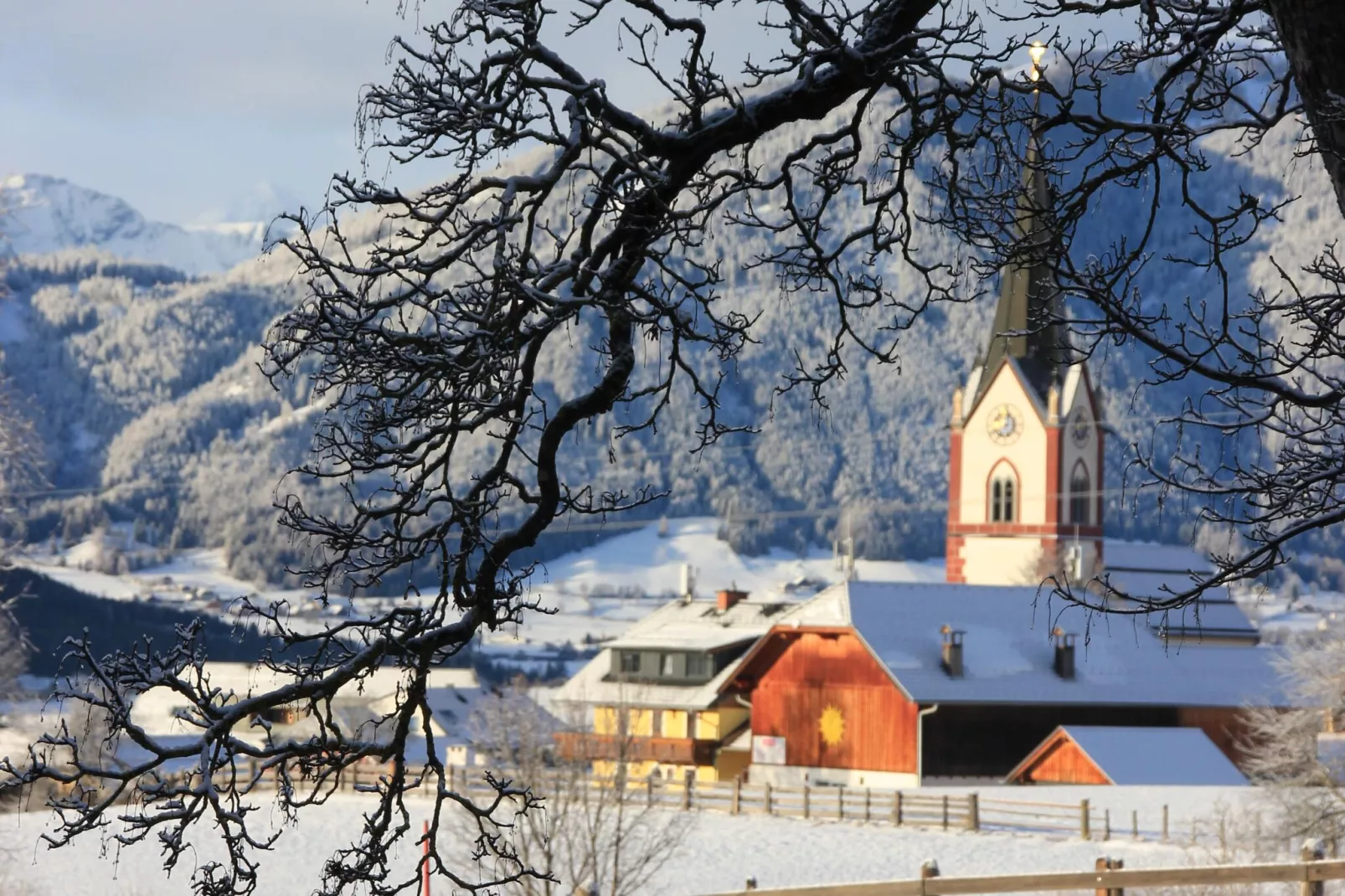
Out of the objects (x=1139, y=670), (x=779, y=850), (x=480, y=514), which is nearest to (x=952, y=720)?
(x=1139, y=670)

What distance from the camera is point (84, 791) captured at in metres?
5.08

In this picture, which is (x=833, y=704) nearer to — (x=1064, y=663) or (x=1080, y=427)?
(x=1064, y=663)

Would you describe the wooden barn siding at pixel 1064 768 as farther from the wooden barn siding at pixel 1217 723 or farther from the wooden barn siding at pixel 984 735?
the wooden barn siding at pixel 1217 723

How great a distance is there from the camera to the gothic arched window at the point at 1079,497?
90750 millimetres

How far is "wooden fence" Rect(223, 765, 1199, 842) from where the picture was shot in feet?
122

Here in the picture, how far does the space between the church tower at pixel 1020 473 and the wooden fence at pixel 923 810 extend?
151 feet

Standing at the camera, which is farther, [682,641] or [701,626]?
[701,626]

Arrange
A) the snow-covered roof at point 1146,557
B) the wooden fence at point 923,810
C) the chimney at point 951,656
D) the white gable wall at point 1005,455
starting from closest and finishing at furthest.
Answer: the wooden fence at point 923,810, the chimney at point 951,656, the white gable wall at point 1005,455, the snow-covered roof at point 1146,557

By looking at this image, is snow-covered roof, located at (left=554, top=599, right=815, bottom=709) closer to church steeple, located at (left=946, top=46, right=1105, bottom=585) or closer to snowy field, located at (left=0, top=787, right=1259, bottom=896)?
snowy field, located at (left=0, top=787, right=1259, bottom=896)

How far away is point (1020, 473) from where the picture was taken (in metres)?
90.5

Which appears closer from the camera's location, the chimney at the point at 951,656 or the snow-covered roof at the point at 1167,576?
the chimney at the point at 951,656

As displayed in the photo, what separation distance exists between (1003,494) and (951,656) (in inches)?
1604

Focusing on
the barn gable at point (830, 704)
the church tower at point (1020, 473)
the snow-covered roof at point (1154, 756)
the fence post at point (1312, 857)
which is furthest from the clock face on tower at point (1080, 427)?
the fence post at point (1312, 857)

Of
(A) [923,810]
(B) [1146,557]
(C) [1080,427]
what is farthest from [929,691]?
(B) [1146,557]
